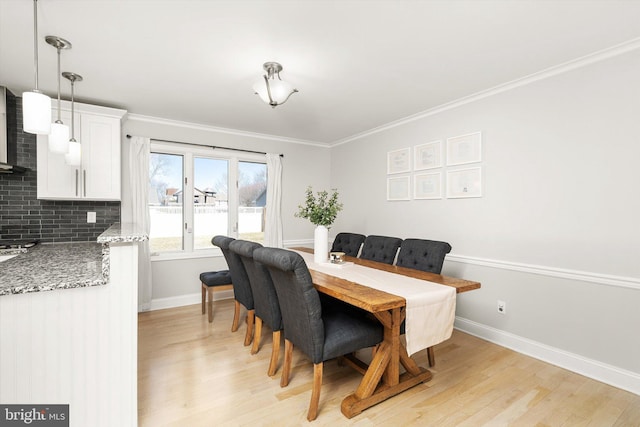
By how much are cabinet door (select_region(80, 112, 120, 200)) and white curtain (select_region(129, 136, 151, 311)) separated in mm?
352

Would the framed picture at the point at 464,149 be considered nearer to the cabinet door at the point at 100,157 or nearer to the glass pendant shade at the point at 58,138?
the glass pendant shade at the point at 58,138

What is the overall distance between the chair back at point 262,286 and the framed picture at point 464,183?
2.24 meters

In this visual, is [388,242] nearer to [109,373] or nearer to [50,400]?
[109,373]

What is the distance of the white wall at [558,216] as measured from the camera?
222 cm

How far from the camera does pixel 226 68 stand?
256 centimetres

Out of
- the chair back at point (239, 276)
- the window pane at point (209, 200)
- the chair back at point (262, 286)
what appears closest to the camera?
the chair back at point (262, 286)

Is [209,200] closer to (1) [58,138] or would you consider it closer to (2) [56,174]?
(2) [56,174]

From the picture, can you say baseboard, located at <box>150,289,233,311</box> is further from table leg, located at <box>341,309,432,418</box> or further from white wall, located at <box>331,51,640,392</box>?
white wall, located at <box>331,51,640,392</box>

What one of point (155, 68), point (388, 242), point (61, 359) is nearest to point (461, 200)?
point (388, 242)

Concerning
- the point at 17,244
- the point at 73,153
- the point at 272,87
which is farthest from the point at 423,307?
the point at 17,244

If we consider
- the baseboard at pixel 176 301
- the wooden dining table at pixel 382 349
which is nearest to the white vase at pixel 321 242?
the wooden dining table at pixel 382 349

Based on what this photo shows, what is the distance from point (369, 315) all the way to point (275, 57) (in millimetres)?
2260

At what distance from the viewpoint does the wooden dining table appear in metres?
1.81

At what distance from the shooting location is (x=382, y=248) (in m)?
3.23
